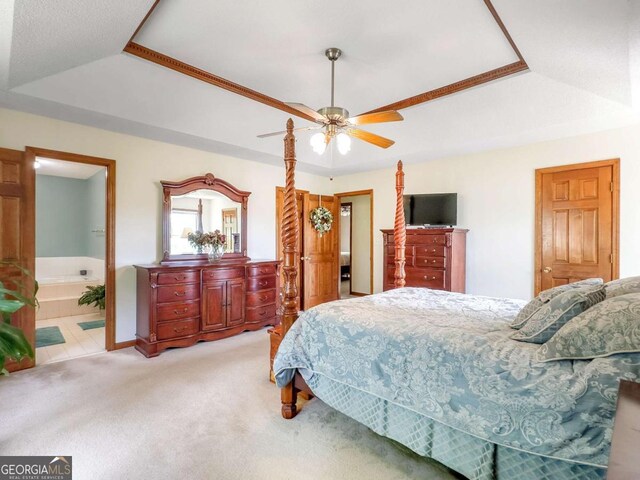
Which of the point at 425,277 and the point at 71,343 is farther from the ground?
the point at 425,277

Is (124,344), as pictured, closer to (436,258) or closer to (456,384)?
(456,384)

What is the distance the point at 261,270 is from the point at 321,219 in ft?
6.12

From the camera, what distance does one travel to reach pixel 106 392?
2.67 m

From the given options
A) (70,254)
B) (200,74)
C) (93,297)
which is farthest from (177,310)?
(70,254)

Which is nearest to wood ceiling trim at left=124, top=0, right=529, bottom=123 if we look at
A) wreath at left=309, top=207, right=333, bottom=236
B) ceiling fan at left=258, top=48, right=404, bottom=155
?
ceiling fan at left=258, top=48, right=404, bottom=155

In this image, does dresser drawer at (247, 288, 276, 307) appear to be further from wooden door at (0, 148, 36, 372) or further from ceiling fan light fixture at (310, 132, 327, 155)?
ceiling fan light fixture at (310, 132, 327, 155)

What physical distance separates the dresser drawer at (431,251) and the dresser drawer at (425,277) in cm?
20

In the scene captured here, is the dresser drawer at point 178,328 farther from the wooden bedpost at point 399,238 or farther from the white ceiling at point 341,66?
the wooden bedpost at point 399,238

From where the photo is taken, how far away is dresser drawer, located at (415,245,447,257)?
4.24 meters

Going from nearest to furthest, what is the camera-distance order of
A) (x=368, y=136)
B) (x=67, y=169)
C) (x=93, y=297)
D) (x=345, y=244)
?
(x=368, y=136) → (x=93, y=297) → (x=67, y=169) → (x=345, y=244)

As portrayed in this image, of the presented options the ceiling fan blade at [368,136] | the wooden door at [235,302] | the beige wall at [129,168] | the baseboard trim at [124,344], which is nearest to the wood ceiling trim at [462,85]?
the ceiling fan blade at [368,136]

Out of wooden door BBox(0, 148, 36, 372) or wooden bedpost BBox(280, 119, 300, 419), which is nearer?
wooden bedpost BBox(280, 119, 300, 419)

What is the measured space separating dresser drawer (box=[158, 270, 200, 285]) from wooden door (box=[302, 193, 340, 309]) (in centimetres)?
225

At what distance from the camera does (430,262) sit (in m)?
4.34
